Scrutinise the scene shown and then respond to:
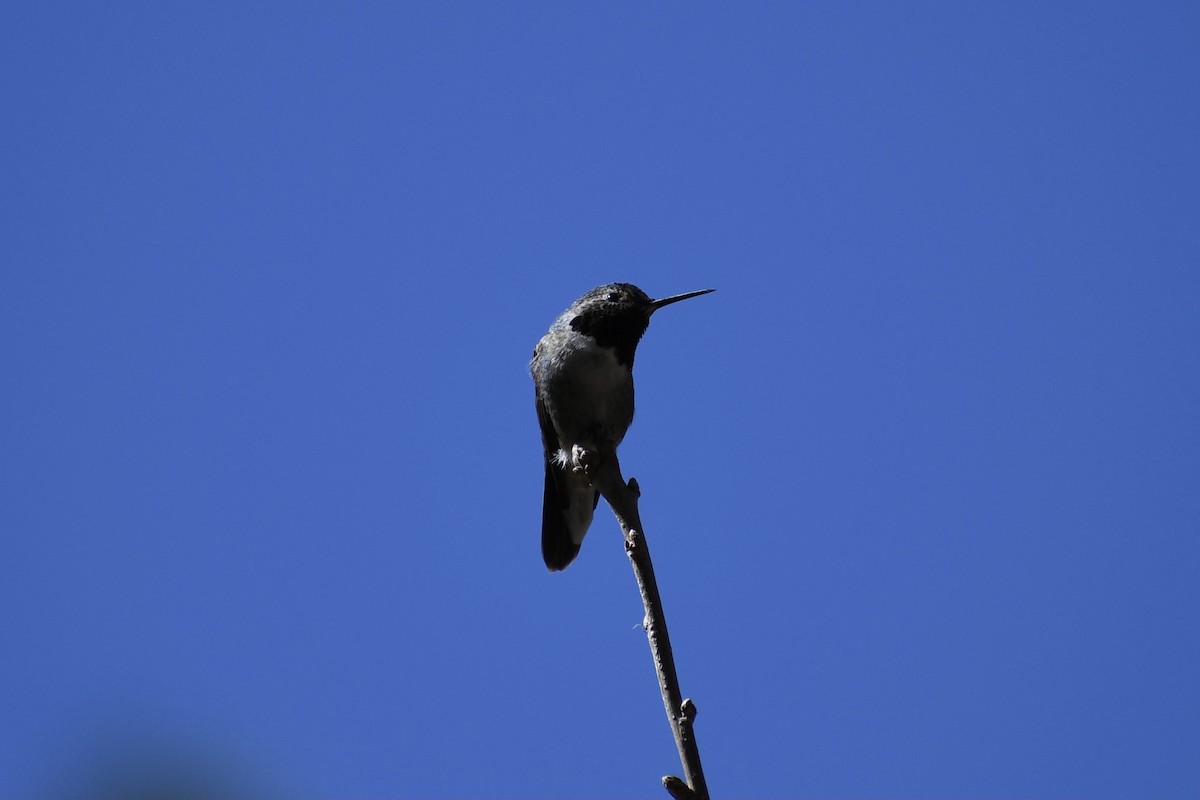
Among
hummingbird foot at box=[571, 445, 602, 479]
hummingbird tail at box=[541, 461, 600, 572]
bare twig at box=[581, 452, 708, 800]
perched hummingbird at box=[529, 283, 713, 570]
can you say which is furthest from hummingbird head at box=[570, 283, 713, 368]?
bare twig at box=[581, 452, 708, 800]

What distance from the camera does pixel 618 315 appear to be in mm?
6246

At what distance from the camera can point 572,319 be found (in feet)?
20.8

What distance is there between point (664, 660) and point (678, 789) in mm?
368

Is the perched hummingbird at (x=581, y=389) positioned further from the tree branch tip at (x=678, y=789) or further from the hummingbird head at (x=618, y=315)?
the tree branch tip at (x=678, y=789)

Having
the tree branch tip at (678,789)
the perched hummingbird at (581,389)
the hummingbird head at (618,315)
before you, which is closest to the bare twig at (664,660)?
the tree branch tip at (678,789)

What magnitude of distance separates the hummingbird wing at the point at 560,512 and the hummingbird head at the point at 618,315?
61cm

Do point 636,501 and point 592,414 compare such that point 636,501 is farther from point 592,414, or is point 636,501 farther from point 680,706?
point 592,414

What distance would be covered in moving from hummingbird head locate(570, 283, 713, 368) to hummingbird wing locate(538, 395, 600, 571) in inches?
23.9

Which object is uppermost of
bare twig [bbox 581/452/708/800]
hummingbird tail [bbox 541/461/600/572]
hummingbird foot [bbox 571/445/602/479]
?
hummingbird tail [bbox 541/461/600/572]

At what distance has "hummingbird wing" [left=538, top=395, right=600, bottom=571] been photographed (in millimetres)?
6312

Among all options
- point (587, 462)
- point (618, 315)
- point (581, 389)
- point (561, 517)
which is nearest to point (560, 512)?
point (561, 517)

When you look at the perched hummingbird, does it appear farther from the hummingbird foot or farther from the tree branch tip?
the tree branch tip

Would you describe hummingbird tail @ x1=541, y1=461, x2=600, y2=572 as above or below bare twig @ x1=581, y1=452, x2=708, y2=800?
above

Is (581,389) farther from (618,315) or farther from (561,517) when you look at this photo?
(561,517)
